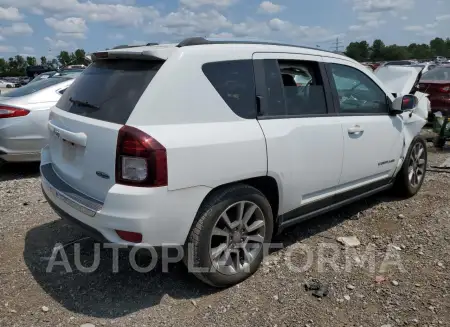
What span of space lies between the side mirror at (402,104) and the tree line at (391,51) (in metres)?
78.6

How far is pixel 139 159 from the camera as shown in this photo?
A: 2656 mm

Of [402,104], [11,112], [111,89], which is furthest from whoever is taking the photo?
[11,112]

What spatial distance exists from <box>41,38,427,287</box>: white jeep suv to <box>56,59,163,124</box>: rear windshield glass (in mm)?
11

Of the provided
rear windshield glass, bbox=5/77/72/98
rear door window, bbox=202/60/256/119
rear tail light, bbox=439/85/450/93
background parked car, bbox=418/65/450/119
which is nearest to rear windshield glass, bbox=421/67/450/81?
background parked car, bbox=418/65/450/119

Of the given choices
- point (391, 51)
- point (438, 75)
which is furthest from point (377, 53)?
point (438, 75)

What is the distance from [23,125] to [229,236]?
4153mm

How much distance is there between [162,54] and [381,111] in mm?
2647

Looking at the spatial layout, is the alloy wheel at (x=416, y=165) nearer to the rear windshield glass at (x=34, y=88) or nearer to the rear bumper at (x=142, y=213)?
the rear bumper at (x=142, y=213)

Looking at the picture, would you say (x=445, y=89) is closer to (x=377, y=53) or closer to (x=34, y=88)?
(x=34, y=88)

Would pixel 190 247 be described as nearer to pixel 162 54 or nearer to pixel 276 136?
pixel 276 136

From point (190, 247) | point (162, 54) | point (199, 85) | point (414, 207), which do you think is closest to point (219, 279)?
point (190, 247)

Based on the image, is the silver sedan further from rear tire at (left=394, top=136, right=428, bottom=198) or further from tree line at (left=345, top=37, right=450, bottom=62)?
tree line at (left=345, top=37, right=450, bottom=62)

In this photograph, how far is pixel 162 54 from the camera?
2.92 m

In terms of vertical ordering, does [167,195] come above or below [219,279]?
above
